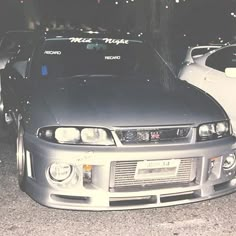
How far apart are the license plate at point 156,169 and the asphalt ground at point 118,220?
399 mm

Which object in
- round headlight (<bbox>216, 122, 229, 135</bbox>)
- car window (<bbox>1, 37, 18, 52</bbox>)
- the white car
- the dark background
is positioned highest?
round headlight (<bbox>216, 122, 229, 135</bbox>)

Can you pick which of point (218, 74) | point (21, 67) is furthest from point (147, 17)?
point (21, 67)

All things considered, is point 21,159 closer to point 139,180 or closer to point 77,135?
point 77,135

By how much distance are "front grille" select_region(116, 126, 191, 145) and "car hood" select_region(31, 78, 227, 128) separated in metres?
0.05

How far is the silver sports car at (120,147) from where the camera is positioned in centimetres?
328

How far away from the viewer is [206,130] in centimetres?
362

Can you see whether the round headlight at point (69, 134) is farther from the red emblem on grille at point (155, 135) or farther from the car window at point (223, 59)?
the car window at point (223, 59)

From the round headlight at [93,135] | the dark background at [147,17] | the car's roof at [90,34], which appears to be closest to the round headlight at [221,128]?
the round headlight at [93,135]

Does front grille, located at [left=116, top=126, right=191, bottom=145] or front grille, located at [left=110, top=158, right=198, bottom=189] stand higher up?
front grille, located at [left=116, top=126, right=191, bottom=145]

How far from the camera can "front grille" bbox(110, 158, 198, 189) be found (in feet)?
10.8

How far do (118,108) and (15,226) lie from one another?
3.92 feet

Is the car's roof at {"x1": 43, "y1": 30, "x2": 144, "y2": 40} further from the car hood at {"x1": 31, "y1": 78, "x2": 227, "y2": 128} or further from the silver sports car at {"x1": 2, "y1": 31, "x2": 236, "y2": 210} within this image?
the silver sports car at {"x1": 2, "y1": 31, "x2": 236, "y2": 210}

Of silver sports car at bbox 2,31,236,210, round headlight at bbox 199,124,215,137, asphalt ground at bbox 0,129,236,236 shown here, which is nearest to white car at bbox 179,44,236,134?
silver sports car at bbox 2,31,236,210

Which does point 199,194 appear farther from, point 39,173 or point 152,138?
point 39,173
